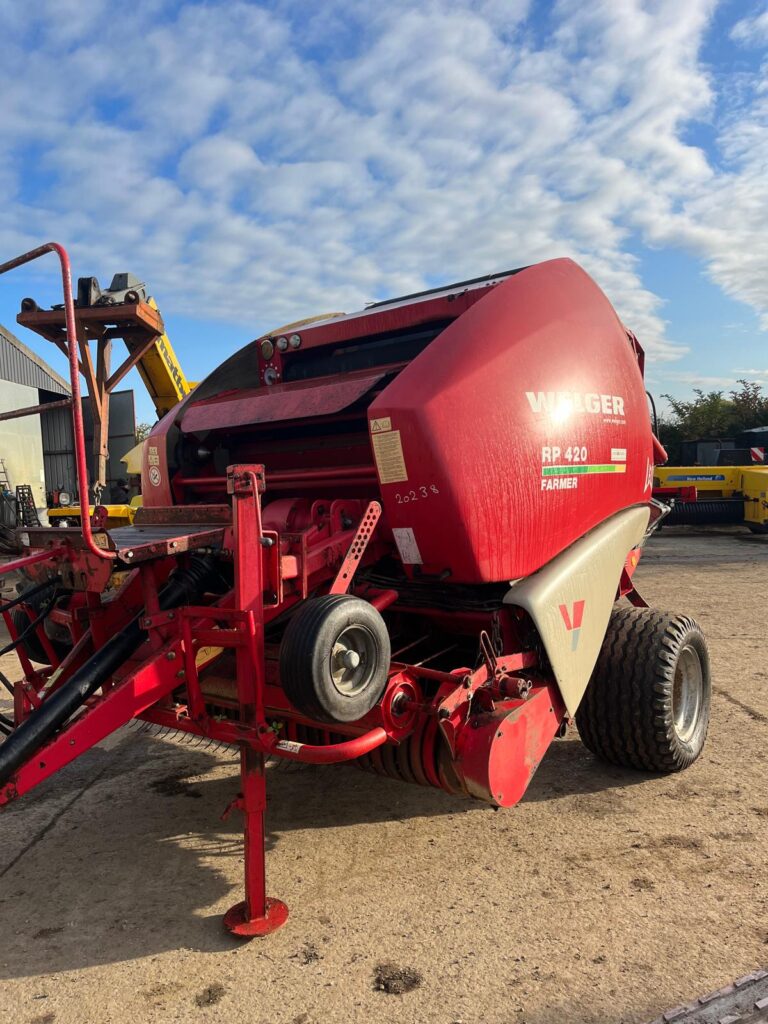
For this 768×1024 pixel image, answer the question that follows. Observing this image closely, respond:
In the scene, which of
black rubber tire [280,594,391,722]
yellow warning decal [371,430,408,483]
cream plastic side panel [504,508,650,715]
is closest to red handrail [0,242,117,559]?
black rubber tire [280,594,391,722]

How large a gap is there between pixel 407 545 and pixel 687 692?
1.97m

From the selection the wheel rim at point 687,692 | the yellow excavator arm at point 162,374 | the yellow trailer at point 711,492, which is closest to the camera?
the wheel rim at point 687,692

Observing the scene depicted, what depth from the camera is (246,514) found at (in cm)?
253

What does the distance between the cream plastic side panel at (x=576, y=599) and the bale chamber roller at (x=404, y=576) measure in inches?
0.5

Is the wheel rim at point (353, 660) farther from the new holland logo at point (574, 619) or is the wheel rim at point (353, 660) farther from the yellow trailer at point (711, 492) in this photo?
the yellow trailer at point (711, 492)

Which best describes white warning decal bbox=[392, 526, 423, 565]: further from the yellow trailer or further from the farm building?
the farm building

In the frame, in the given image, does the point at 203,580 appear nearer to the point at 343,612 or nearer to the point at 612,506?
the point at 343,612

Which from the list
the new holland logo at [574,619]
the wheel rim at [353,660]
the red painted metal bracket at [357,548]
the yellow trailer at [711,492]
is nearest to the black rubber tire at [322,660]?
the wheel rim at [353,660]

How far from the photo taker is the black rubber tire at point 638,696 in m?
3.55

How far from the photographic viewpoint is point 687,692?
3.95m

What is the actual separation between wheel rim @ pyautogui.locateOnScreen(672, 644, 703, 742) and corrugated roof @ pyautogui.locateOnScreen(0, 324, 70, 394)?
20.7 metres

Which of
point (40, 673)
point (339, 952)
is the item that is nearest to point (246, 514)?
point (339, 952)

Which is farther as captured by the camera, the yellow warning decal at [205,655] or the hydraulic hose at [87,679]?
the yellow warning decal at [205,655]

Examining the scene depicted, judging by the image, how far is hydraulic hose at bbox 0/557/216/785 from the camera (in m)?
2.46
